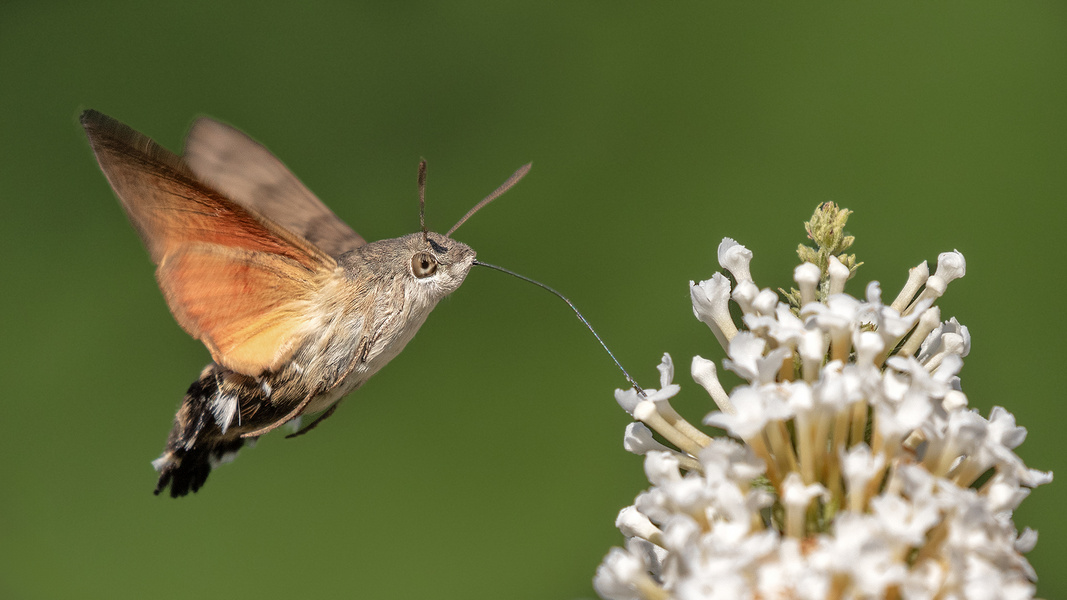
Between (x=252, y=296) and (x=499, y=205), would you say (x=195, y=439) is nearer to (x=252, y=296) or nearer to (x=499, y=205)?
(x=252, y=296)

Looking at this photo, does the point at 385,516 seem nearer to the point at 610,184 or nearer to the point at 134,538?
the point at 134,538

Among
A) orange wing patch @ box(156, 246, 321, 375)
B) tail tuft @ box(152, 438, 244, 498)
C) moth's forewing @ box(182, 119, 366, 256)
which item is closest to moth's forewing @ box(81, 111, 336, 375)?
orange wing patch @ box(156, 246, 321, 375)

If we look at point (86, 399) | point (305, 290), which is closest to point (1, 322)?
point (86, 399)

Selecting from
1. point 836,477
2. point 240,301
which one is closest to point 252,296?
point 240,301

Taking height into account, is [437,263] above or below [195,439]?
above

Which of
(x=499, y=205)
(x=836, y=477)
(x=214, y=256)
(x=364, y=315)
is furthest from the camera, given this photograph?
(x=499, y=205)

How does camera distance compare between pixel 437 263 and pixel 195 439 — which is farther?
pixel 437 263

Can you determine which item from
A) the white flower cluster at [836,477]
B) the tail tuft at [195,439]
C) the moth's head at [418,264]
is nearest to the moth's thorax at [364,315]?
the moth's head at [418,264]
